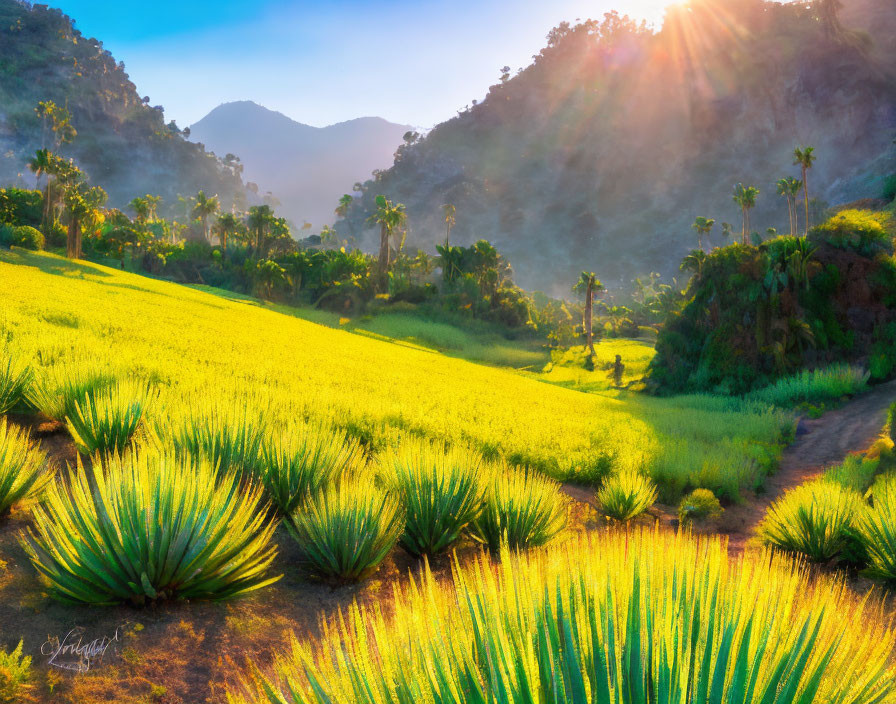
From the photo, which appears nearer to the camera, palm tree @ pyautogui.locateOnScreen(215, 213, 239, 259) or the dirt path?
the dirt path

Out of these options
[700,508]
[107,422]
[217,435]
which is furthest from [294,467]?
[700,508]

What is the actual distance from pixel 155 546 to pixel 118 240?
7458cm

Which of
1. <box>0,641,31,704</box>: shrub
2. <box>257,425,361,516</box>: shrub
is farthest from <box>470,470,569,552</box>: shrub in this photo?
<box>0,641,31,704</box>: shrub

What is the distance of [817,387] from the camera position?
24.8 m

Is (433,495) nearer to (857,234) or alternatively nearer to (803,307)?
(803,307)

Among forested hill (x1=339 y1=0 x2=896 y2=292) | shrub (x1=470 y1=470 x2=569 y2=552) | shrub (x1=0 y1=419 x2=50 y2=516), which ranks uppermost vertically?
forested hill (x1=339 y1=0 x2=896 y2=292)

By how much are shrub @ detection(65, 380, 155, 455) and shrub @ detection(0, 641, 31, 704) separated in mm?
3261

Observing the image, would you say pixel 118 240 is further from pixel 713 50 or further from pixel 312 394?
pixel 713 50

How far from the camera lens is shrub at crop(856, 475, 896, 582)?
5777mm

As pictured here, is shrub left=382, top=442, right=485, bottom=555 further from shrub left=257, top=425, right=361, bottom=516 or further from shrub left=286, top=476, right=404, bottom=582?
shrub left=257, top=425, right=361, bottom=516

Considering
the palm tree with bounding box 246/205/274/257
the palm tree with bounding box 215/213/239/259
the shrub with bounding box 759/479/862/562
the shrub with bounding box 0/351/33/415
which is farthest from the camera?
the palm tree with bounding box 215/213/239/259

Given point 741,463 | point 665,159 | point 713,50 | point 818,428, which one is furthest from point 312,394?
point 713,50

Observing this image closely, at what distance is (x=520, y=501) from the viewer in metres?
5.79

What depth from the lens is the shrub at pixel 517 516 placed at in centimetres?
553
